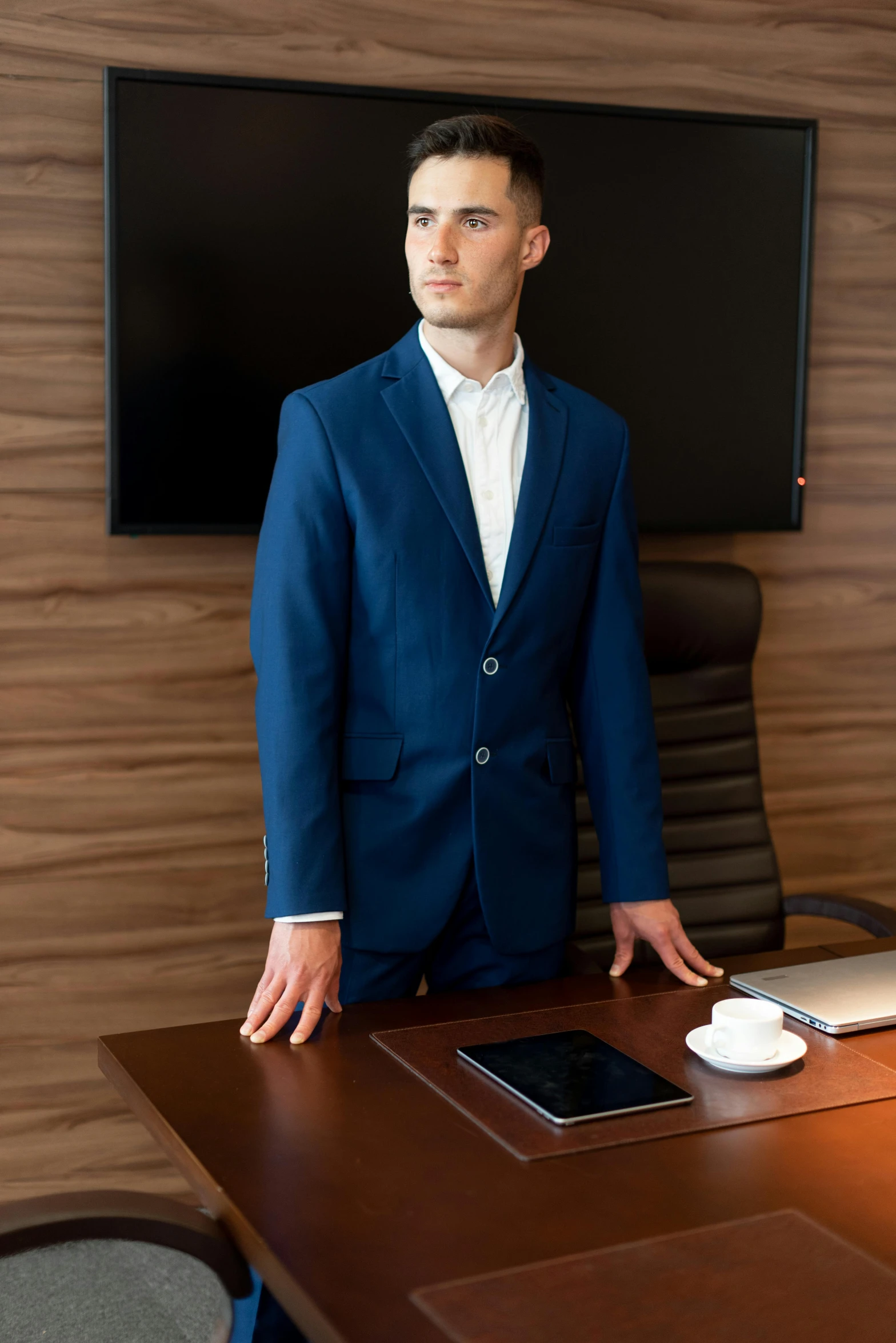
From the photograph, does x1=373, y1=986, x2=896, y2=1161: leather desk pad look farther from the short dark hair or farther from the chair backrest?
the short dark hair

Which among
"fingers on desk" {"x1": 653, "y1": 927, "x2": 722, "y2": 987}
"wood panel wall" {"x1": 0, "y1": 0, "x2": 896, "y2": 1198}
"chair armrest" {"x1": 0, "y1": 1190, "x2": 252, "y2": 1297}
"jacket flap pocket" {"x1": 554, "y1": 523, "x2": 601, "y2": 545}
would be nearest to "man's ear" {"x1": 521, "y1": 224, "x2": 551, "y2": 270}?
"jacket flap pocket" {"x1": 554, "y1": 523, "x2": 601, "y2": 545}

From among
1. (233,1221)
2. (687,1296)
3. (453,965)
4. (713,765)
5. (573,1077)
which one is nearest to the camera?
(687,1296)

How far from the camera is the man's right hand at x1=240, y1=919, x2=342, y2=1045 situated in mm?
1594

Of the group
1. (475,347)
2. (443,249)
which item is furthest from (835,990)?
(443,249)

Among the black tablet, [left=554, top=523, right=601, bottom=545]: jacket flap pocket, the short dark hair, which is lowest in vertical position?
the black tablet

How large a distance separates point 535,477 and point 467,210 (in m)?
0.38

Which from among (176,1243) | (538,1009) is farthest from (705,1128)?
(176,1243)

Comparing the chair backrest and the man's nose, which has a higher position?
the man's nose

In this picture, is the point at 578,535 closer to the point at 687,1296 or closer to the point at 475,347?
the point at 475,347

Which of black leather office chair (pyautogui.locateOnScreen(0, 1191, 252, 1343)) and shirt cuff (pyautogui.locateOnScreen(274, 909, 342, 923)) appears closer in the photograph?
black leather office chair (pyautogui.locateOnScreen(0, 1191, 252, 1343))

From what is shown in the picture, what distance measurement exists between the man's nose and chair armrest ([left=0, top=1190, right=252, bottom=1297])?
1255mm

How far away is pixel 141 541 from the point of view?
8.75ft

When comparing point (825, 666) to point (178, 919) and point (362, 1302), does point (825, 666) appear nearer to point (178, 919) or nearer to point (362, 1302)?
point (178, 919)

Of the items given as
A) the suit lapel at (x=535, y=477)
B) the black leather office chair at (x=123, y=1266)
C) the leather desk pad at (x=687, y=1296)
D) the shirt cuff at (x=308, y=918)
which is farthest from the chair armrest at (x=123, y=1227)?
the suit lapel at (x=535, y=477)
